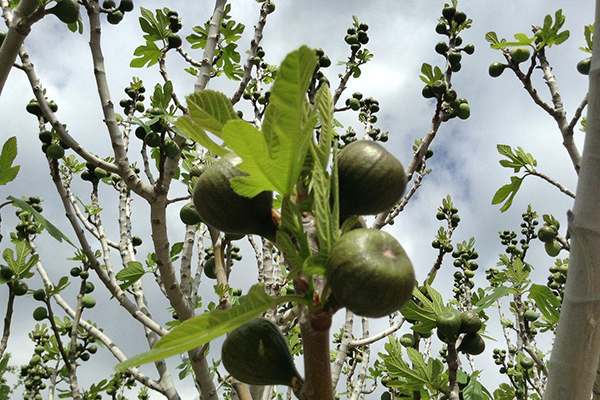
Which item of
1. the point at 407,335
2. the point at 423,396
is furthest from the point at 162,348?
the point at 407,335

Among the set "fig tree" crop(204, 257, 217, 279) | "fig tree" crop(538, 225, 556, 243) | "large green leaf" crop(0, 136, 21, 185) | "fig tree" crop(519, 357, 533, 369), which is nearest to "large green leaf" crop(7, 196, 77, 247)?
"large green leaf" crop(0, 136, 21, 185)

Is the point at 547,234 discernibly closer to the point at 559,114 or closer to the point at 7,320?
the point at 559,114

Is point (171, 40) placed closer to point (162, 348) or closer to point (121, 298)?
point (121, 298)

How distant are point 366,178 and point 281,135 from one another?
1.03ft

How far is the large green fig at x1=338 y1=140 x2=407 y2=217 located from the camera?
3.50 feet

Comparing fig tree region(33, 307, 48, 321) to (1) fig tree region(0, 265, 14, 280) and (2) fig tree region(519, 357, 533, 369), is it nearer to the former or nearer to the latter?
(1) fig tree region(0, 265, 14, 280)

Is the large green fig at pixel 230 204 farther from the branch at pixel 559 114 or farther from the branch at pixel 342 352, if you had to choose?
the branch at pixel 342 352

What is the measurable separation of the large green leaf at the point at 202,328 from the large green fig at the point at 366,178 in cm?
36

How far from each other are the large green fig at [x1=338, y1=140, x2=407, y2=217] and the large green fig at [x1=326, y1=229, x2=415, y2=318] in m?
0.22

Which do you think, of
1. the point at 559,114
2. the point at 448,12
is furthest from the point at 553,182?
the point at 448,12

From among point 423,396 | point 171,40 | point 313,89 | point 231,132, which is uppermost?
point 171,40

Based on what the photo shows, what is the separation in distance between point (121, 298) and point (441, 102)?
2.46 metres

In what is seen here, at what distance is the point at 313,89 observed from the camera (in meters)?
4.03

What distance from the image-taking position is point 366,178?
3.50ft
